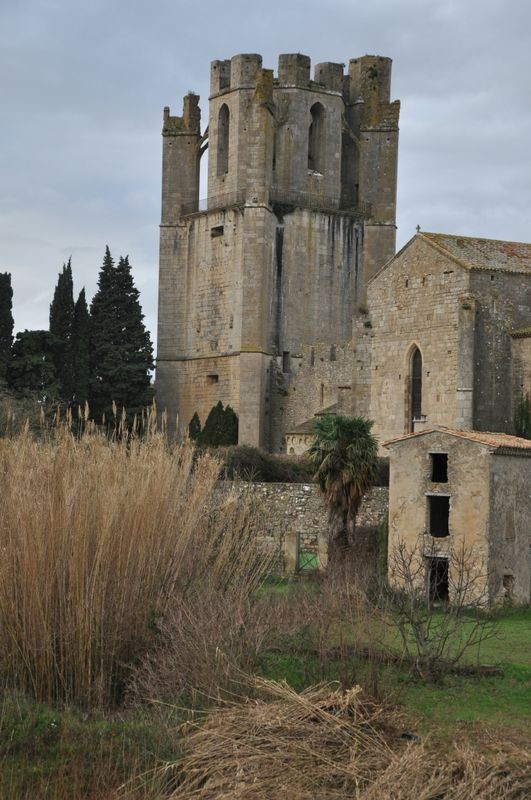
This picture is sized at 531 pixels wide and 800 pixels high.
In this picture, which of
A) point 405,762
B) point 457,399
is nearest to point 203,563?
point 405,762

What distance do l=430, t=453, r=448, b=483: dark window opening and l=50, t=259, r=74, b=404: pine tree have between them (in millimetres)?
21008

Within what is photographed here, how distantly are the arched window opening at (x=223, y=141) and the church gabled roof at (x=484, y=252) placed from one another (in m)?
18.6

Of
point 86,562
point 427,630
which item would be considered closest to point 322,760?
point 86,562

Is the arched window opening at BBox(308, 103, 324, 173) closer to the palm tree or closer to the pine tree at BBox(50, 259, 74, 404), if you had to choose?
the pine tree at BBox(50, 259, 74, 404)

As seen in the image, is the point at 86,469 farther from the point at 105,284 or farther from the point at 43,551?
the point at 105,284

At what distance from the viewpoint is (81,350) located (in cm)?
4341

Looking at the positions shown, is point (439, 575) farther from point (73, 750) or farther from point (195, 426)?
point (195, 426)

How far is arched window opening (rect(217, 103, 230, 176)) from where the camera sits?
4828 cm

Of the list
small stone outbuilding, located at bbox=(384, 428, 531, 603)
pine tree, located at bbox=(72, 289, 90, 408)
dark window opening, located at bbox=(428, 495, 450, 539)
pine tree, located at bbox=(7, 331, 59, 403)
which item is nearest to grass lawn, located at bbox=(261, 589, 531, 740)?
small stone outbuilding, located at bbox=(384, 428, 531, 603)

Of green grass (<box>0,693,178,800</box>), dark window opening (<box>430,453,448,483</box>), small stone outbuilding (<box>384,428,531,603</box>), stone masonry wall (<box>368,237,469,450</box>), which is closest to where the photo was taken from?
green grass (<box>0,693,178,800</box>)

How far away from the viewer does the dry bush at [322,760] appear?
34.8 ft

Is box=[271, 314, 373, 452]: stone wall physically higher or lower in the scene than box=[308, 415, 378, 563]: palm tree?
higher

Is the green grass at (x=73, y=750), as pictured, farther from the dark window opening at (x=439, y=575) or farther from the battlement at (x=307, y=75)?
the battlement at (x=307, y=75)

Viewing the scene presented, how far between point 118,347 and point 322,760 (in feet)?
115
